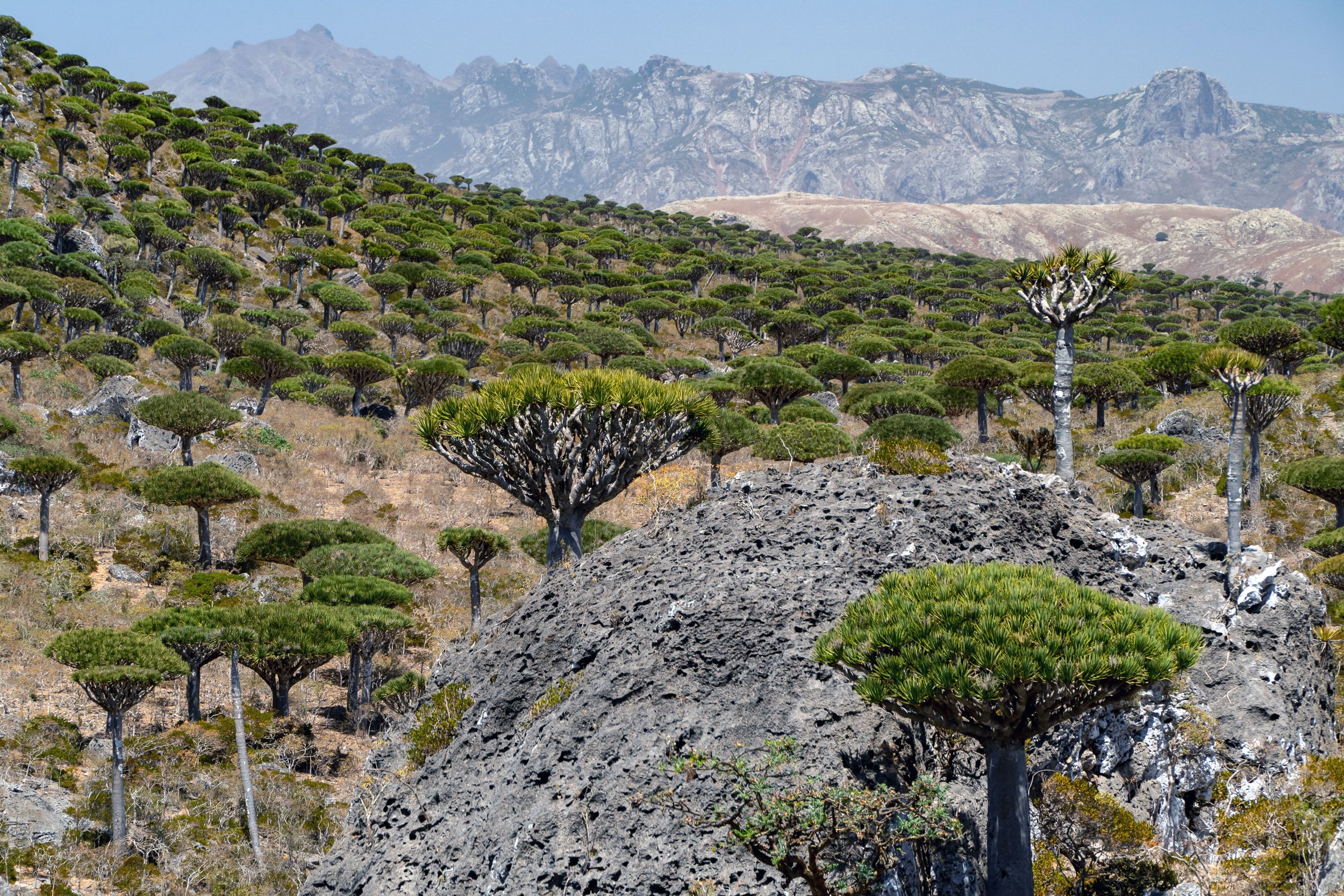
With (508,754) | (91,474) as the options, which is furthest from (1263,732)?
(91,474)

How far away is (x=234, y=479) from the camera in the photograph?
81.1ft

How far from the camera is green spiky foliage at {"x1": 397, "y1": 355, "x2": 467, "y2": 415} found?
42.2 metres

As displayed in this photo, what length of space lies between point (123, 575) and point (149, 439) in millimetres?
9787

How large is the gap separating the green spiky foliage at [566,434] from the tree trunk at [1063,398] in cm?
668

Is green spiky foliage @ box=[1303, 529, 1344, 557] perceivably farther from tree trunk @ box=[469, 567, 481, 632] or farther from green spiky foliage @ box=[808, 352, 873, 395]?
green spiky foliage @ box=[808, 352, 873, 395]

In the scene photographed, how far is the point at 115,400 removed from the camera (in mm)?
34000

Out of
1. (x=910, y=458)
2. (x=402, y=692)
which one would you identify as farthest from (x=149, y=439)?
(x=910, y=458)

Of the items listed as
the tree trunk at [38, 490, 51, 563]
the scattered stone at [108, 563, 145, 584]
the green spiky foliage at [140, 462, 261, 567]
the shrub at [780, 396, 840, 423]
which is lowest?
the scattered stone at [108, 563, 145, 584]

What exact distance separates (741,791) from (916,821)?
4.62ft

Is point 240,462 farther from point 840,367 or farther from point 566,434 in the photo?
point 840,367

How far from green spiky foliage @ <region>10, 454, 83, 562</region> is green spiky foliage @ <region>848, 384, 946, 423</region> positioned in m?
28.9

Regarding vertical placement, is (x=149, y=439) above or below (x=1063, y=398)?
below

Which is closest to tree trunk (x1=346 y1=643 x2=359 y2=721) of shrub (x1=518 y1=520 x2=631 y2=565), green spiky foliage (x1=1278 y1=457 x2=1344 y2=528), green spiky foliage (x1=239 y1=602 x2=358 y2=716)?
green spiky foliage (x1=239 y1=602 x2=358 y2=716)

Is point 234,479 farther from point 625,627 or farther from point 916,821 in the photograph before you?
point 916,821
